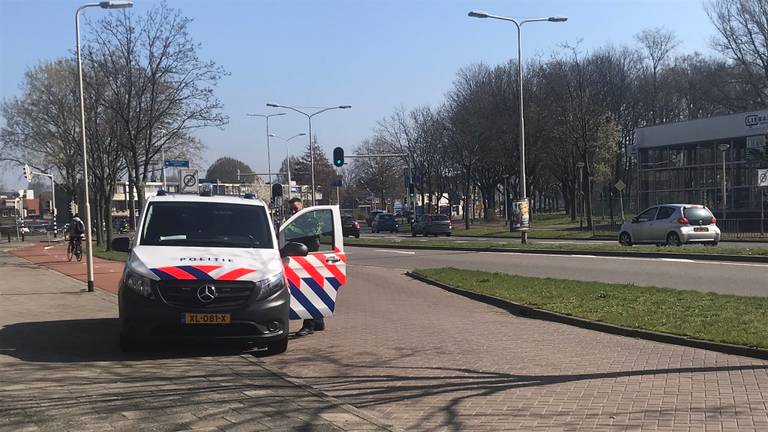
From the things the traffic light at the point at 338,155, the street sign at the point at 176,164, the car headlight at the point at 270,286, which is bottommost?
the car headlight at the point at 270,286

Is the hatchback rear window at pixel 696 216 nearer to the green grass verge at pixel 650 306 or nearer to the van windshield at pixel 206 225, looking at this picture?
the green grass verge at pixel 650 306

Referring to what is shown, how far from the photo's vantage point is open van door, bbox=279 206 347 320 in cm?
915

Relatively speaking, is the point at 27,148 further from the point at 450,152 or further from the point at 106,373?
the point at 106,373

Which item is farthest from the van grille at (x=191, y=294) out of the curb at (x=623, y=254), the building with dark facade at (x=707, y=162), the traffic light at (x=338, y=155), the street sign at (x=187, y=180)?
the building with dark facade at (x=707, y=162)

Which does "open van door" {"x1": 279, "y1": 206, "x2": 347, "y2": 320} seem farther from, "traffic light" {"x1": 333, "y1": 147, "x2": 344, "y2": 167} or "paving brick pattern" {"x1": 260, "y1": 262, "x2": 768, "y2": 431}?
"traffic light" {"x1": 333, "y1": 147, "x2": 344, "y2": 167}

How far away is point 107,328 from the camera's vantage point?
9.94 metres

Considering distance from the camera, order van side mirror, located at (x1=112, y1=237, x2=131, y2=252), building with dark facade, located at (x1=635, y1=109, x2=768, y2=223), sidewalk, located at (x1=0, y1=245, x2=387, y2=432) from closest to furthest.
Result: 1. sidewalk, located at (x1=0, y1=245, x2=387, y2=432)
2. van side mirror, located at (x1=112, y1=237, x2=131, y2=252)
3. building with dark facade, located at (x1=635, y1=109, x2=768, y2=223)

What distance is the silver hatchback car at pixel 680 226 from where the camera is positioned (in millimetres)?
23812

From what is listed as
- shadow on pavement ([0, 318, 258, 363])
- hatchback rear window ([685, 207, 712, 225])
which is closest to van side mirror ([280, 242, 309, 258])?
shadow on pavement ([0, 318, 258, 363])

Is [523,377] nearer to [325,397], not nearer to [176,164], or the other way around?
[325,397]

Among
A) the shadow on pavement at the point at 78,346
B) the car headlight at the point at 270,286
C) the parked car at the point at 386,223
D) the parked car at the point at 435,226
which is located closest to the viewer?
the car headlight at the point at 270,286

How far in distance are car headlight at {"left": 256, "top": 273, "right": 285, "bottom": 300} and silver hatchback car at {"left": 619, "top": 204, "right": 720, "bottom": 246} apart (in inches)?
781

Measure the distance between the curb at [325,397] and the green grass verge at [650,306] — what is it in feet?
15.6

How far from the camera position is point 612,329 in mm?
9352
